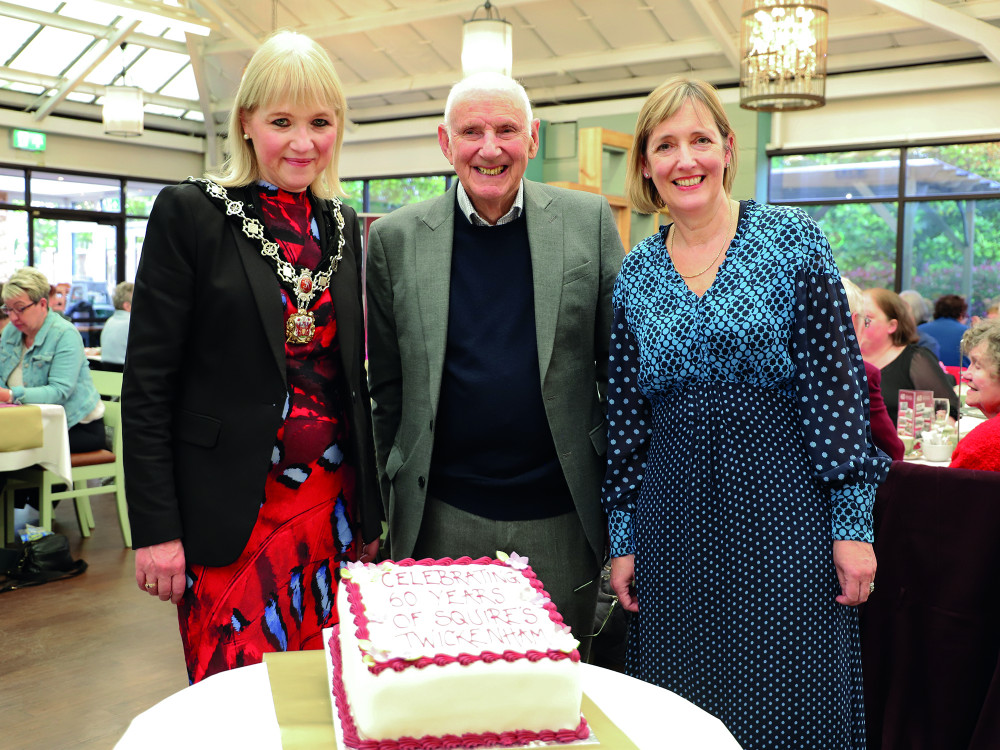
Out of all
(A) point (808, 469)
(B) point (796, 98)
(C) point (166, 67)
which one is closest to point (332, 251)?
(A) point (808, 469)

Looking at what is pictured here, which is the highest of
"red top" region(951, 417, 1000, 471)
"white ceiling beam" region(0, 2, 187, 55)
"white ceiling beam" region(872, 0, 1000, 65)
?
"white ceiling beam" region(0, 2, 187, 55)

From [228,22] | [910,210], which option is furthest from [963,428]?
[228,22]

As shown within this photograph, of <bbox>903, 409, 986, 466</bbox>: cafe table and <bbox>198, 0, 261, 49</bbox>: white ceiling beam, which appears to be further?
<bbox>198, 0, 261, 49</bbox>: white ceiling beam

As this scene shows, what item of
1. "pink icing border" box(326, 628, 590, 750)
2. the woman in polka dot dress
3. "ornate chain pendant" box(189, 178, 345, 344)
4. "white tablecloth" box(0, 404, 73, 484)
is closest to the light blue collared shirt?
the woman in polka dot dress

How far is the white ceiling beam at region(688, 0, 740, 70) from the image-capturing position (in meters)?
8.54

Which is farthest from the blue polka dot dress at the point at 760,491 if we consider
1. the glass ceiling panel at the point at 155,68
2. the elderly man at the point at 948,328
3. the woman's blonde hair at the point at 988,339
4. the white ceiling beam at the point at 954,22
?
the glass ceiling panel at the point at 155,68

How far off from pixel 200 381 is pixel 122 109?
870 cm

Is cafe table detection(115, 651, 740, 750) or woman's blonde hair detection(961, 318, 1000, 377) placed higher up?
woman's blonde hair detection(961, 318, 1000, 377)

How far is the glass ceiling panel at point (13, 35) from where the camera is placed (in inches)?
424

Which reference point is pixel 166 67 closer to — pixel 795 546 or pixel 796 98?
pixel 796 98

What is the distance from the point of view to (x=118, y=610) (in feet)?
14.5

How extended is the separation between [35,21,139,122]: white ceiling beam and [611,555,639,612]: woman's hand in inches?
417

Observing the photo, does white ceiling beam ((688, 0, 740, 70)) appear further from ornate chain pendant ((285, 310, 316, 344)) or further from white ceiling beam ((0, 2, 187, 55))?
ornate chain pendant ((285, 310, 316, 344))

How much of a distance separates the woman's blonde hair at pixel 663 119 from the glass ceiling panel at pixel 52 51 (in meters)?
11.1
